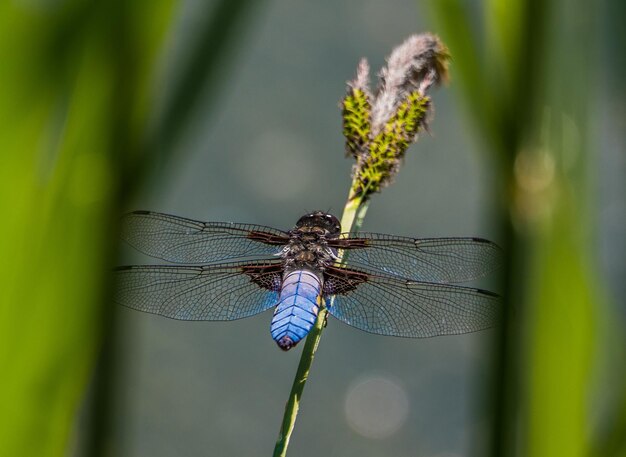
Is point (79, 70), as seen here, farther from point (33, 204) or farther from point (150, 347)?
point (150, 347)

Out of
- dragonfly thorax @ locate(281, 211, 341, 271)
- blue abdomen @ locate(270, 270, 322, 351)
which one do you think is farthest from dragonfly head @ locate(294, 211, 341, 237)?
blue abdomen @ locate(270, 270, 322, 351)

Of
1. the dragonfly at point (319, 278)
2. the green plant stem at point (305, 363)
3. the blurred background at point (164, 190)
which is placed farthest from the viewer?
the dragonfly at point (319, 278)

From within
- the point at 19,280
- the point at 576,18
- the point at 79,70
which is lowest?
the point at 19,280

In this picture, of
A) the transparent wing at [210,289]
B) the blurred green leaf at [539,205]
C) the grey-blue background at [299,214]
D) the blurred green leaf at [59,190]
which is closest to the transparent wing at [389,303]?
the transparent wing at [210,289]

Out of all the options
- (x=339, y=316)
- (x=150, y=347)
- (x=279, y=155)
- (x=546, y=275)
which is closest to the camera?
(x=546, y=275)

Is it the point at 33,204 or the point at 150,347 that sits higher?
the point at 150,347

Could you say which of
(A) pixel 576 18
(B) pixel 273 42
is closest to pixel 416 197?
(B) pixel 273 42

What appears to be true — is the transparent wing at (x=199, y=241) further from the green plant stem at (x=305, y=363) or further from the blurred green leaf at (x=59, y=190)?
the blurred green leaf at (x=59, y=190)
